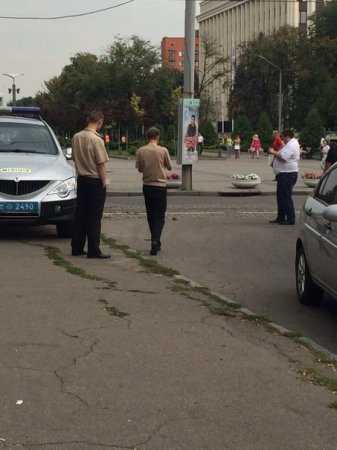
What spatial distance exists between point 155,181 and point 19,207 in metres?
2.07

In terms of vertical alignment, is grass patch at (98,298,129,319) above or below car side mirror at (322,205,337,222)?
below

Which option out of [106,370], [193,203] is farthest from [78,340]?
[193,203]

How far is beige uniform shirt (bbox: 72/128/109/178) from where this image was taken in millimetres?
10805

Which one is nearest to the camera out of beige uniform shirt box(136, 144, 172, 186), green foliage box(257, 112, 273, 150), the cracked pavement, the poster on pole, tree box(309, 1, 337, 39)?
the cracked pavement

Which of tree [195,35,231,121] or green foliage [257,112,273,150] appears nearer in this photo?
tree [195,35,231,121]

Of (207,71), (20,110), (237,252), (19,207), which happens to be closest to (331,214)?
(237,252)

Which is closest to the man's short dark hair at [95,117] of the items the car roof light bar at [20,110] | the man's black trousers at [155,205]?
the man's black trousers at [155,205]

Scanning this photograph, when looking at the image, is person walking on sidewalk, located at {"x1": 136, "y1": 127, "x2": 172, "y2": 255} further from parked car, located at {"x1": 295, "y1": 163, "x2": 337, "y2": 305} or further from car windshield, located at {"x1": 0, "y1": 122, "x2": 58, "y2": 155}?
parked car, located at {"x1": 295, "y1": 163, "x2": 337, "y2": 305}

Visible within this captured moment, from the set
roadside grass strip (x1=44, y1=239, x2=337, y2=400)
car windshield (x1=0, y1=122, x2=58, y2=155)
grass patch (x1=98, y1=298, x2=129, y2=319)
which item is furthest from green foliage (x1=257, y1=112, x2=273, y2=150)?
grass patch (x1=98, y1=298, x2=129, y2=319)

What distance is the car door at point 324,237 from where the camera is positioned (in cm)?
714

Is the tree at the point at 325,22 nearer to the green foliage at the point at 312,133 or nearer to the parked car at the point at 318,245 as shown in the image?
the green foliage at the point at 312,133

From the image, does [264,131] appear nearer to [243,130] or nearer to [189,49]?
[243,130]

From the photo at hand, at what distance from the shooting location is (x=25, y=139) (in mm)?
13602

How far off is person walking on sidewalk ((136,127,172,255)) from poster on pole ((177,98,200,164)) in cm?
1203
